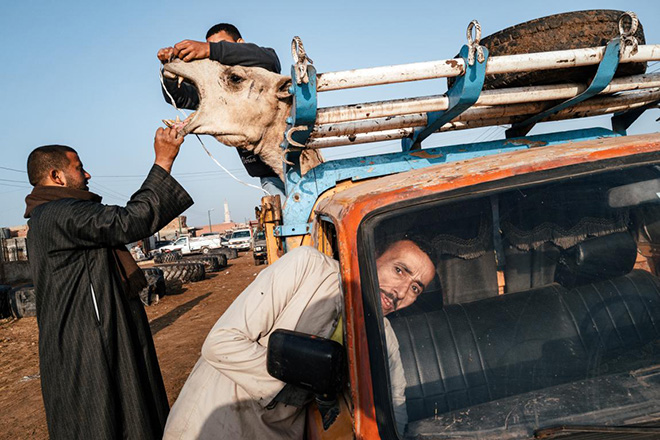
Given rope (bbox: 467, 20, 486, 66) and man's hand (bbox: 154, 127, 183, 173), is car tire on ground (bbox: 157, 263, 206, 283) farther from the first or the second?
rope (bbox: 467, 20, 486, 66)

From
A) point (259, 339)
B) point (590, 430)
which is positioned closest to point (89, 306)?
point (259, 339)

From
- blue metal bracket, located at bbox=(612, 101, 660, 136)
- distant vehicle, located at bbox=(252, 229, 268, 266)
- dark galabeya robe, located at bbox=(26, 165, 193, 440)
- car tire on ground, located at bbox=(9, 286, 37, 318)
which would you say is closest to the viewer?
dark galabeya robe, located at bbox=(26, 165, 193, 440)

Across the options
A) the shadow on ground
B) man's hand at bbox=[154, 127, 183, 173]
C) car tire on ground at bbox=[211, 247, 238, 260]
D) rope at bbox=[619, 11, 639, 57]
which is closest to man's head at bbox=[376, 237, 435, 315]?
man's hand at bbox=[154, 127, 183, 173]

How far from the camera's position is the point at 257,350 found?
1.51 m

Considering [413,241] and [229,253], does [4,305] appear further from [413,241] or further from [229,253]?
[229,253]

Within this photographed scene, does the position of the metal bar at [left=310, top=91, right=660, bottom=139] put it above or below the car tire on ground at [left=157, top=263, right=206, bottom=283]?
above

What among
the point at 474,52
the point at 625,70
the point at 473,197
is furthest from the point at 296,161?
the point at 625,70

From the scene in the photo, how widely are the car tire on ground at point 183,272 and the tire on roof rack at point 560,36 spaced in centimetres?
1244

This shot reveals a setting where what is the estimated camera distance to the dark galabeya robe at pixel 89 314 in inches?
83.0

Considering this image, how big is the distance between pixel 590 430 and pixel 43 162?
2.79 metres

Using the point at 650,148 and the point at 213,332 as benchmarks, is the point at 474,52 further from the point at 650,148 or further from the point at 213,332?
the point at 213,332

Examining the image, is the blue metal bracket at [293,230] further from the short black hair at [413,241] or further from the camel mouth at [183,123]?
the short black hair at [413,241]

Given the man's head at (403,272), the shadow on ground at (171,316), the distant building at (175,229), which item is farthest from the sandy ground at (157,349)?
the distant building at (175,229)

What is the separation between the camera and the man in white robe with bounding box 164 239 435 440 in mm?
1516
